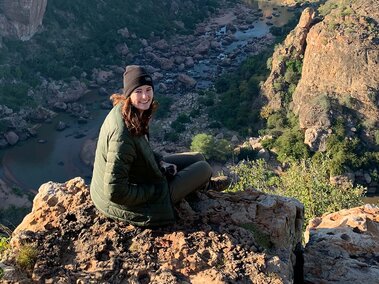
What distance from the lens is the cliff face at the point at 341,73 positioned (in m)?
30.1

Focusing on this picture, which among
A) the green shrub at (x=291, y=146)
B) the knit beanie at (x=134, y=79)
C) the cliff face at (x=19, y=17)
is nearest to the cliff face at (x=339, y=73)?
the green shrub at (x=291, y=146)

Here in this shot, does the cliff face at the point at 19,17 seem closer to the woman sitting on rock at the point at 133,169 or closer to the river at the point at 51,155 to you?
the river at the point at 51,155

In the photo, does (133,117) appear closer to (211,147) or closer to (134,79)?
(134,79)

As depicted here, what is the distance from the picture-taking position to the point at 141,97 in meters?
4.54

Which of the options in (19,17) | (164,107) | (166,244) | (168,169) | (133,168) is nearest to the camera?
(133,168)

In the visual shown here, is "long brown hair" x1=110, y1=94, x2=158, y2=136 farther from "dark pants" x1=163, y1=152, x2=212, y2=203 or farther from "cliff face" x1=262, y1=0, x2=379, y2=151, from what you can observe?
"cliff face" x1=262, y1=0, x2=379, y2=151

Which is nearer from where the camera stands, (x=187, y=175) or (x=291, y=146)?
(x=187, y=175)

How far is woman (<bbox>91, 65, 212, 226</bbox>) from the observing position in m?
4.46

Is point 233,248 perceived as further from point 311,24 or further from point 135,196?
point 311,24

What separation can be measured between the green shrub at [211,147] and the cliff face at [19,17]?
916 inches

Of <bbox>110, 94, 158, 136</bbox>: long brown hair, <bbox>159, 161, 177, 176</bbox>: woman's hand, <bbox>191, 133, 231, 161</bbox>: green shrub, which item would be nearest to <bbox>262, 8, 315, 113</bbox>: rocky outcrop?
<bbox>191, 133, 231, 161</bbox>: green shrub

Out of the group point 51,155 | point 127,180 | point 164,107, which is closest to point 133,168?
point 127,180

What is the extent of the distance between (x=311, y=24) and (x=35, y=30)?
27830 mm

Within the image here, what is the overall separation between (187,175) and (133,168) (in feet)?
2.56
